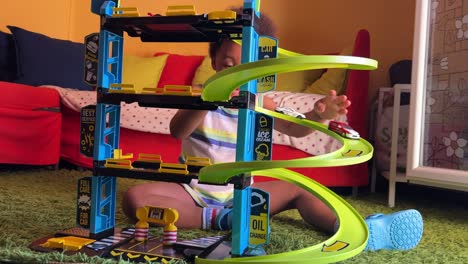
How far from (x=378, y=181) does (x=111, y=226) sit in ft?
4.61

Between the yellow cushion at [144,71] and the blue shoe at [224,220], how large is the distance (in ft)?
4.98

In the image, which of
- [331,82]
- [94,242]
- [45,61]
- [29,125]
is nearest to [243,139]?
[94,242]

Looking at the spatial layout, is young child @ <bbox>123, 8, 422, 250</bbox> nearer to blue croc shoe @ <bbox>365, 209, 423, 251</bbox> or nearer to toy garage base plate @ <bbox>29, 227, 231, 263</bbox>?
blue croc shoe @ <bbox>365, 209, 423, 251</bbox>

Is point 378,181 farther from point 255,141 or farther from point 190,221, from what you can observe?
point 255,141

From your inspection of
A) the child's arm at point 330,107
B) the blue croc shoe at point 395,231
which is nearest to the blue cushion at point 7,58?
the child's arm at point 330,107

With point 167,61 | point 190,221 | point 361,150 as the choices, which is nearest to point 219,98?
point 361,150

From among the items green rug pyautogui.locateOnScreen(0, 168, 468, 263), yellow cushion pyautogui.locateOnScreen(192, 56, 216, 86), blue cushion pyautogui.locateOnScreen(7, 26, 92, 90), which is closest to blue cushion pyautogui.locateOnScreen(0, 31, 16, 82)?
blue cushion pyautogui.locateOnScreen(7, 26, 92, 90)

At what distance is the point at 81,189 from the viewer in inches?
36.6

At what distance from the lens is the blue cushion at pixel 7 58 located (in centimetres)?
238

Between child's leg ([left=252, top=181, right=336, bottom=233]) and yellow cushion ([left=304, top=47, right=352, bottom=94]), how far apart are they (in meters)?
0.77

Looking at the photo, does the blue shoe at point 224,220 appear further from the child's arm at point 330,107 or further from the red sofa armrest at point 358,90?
the red sofa armrest at point 358,90

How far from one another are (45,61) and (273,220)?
5.43 ft

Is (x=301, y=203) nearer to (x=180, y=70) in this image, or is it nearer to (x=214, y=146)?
(x=214, y=146)

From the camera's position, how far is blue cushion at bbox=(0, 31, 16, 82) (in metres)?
2.38
